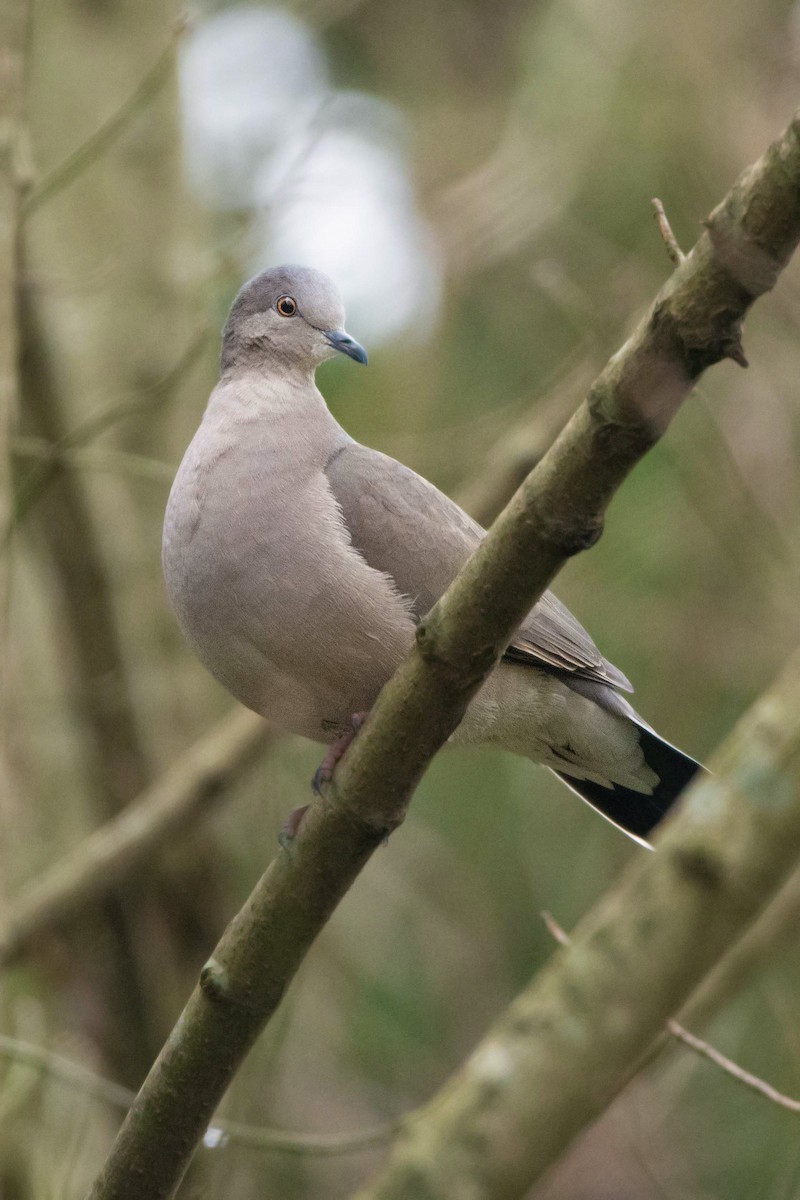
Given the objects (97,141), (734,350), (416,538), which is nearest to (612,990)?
(734,350)

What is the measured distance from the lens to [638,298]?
5.39 meters

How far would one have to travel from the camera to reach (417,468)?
228 inches

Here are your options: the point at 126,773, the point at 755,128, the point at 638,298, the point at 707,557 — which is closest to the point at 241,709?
the point at 126,773

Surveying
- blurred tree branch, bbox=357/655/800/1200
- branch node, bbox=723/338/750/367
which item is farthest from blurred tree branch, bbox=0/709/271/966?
branch node, bbox=723/338/750/367

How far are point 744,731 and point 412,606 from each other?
107 centimetres

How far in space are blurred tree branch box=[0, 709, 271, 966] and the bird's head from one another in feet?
4.51

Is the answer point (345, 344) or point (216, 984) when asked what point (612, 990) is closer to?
point (216, 984)

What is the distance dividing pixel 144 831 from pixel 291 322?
193 centimetres

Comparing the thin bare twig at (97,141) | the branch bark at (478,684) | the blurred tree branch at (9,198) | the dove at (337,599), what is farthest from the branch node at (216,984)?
the thin bare twig at (97,141)

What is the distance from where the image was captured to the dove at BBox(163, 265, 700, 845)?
137 inches

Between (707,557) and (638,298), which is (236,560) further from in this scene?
(707,557)

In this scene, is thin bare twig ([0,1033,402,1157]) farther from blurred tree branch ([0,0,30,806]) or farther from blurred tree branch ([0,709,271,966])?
blurred tree branch ([0,0,30,806])

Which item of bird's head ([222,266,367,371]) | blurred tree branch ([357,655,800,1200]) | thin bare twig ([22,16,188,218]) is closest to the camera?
blurred tree branch ([357,655,800,1200])

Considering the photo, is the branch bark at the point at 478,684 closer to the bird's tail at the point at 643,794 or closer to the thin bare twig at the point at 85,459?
the bird's tail at the point at 643,794
